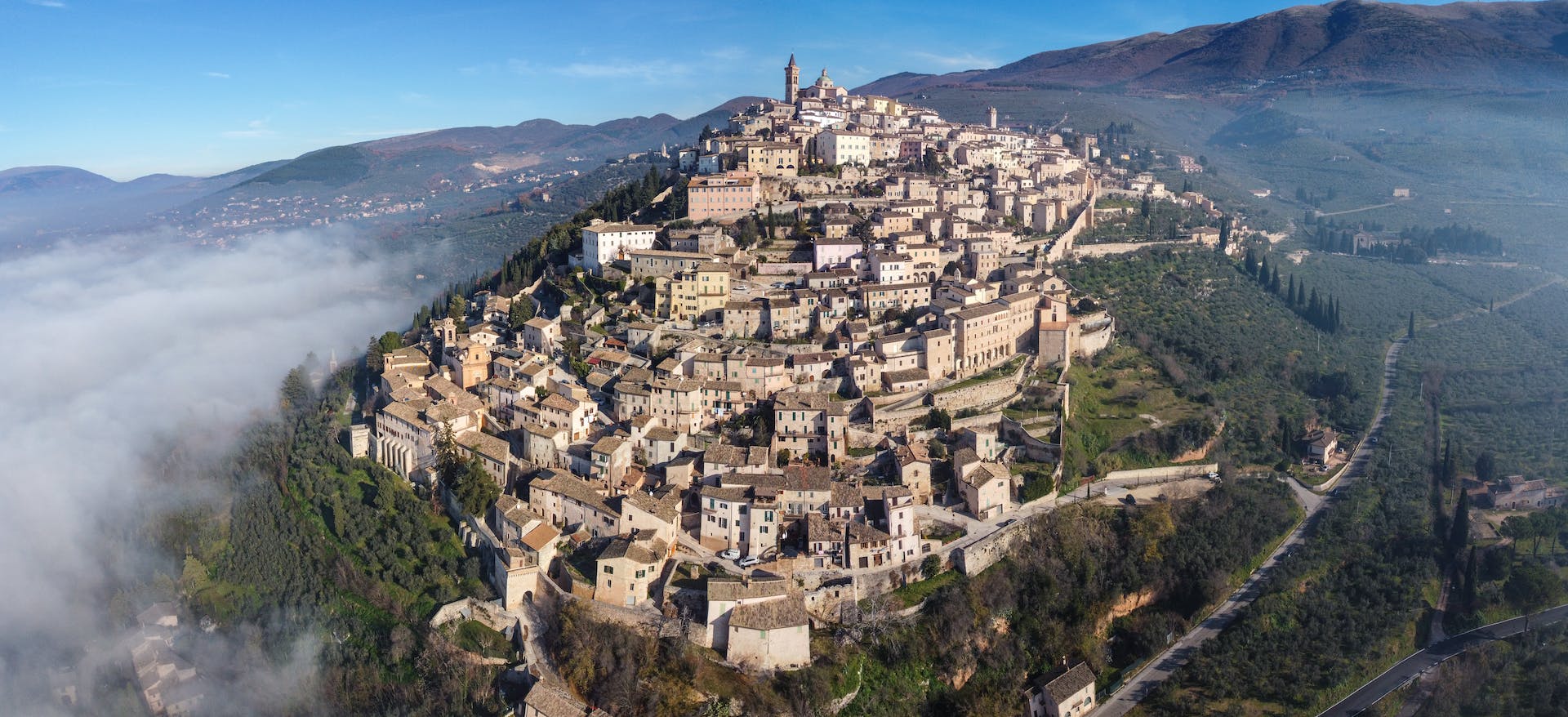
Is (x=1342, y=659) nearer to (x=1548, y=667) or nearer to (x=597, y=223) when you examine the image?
(x=1548, y=667)

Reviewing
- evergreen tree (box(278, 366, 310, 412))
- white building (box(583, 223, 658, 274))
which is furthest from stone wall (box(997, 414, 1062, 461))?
evergreen tree (box(278, 366, 310, 412))

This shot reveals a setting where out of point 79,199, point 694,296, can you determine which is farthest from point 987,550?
point 79,199

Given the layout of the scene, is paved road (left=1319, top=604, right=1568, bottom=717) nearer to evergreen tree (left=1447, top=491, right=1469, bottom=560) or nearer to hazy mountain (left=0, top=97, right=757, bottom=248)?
evergreen tree (left=1447, top=491, right=1469, bottom=560)

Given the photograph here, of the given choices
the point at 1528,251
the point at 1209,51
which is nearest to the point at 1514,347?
the point at 1528,251

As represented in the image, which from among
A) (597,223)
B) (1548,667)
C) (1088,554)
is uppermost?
(597,223)

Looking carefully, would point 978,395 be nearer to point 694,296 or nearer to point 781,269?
point 781,269

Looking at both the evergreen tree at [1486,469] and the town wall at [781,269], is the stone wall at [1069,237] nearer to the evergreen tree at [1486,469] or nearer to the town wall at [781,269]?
the town wall at [781,269]

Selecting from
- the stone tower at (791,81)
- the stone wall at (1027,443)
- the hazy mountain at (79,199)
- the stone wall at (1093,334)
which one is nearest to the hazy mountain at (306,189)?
the hazy mountain at (79,199)
